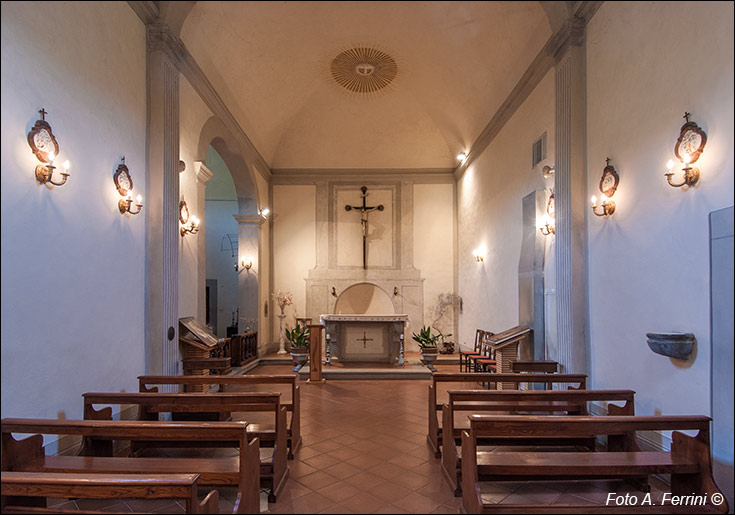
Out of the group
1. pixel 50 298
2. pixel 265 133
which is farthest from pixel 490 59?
pixel 265 133

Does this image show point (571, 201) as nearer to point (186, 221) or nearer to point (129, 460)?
point (129, 460)

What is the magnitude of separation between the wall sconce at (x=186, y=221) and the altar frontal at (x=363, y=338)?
12.7 ft

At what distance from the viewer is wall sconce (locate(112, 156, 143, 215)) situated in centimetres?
392

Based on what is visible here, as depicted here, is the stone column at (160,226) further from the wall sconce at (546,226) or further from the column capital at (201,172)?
the wall sconce at (546,226)

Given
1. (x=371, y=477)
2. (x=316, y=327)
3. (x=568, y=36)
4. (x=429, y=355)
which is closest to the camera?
(x=371, y=477)

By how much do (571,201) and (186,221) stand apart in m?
4.81

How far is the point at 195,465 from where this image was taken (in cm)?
303

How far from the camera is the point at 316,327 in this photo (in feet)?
25.0

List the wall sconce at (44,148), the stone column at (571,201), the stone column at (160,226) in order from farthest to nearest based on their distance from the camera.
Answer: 1. the stone column at (571,201)
2. the stone column at (160,226)
3. the wall sconce at (44,148)

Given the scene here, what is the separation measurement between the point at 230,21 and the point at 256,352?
9.06m

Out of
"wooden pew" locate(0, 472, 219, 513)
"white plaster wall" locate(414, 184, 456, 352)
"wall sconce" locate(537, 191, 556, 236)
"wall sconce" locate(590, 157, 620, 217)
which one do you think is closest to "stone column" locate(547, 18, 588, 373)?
"wall sconce" locate(590, 157, 620, 217)

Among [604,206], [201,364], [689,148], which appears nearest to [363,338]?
[201,364]

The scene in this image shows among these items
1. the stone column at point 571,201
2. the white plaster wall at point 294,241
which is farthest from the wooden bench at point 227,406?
the white plaster wall at point 294,241

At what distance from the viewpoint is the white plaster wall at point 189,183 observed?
6125mm
